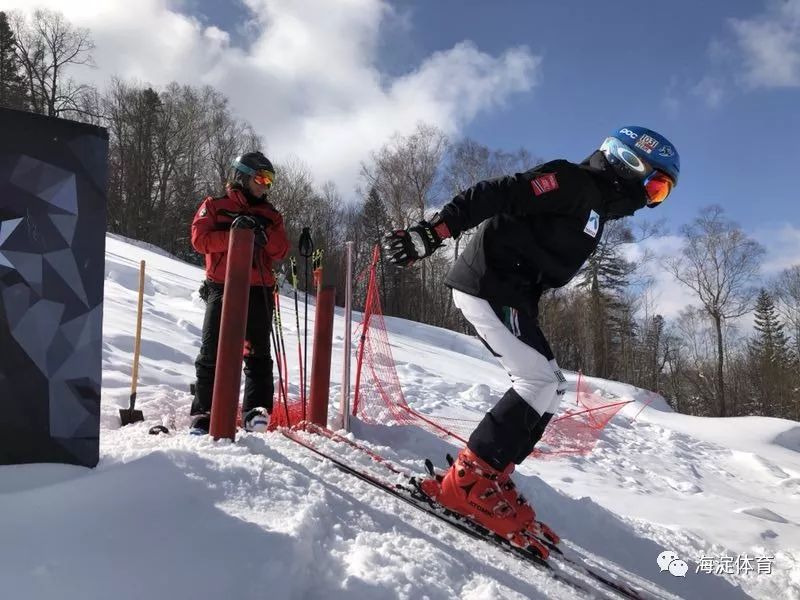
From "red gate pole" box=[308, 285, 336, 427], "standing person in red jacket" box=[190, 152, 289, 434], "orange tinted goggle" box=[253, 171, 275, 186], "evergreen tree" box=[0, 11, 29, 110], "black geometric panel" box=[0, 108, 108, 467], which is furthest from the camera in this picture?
"evergreen tree" box=[0, 11, 29, 110]

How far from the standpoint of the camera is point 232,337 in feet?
9.01

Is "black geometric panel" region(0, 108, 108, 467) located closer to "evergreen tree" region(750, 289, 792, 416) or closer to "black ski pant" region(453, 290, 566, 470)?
"black ski pant" region(453, 290, 566, 470)

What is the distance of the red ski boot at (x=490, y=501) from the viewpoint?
2.64 metres

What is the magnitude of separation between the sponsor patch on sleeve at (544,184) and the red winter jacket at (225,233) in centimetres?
173

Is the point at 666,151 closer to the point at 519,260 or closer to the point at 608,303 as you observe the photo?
the point at 519,260

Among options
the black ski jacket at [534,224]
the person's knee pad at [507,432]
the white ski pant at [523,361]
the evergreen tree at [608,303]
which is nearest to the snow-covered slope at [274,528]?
the person's knee pad at [507,432]

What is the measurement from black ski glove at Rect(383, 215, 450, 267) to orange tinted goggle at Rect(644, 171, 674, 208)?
119cm

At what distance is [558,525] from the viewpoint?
368 centimetres

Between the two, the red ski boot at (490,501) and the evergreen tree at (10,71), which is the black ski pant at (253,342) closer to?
the red ski boot at (490,501)

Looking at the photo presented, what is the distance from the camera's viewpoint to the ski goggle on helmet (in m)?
2.91

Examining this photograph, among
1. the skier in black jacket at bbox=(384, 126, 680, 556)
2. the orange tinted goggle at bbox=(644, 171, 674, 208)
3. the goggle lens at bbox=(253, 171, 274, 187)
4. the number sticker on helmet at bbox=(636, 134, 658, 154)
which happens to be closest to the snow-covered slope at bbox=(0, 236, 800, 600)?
the skier in black jacket at bbox=(384, 126, 680, 556)

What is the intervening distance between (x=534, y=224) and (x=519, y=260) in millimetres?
200

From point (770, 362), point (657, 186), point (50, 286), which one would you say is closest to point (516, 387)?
point (657, 186)

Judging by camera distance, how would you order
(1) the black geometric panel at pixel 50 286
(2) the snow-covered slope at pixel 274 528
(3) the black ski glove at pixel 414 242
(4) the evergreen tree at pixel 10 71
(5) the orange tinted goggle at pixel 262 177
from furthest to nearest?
(4) the evergreen tree at pixel 10 71 < (5) the orange tinted goggle at pixel 262 177 < (3) the black ski glove at pixel 414 242 < (1) the black geometric panel at pixel 50 286 < (2) the snow-covered slope at pixel 274 528
